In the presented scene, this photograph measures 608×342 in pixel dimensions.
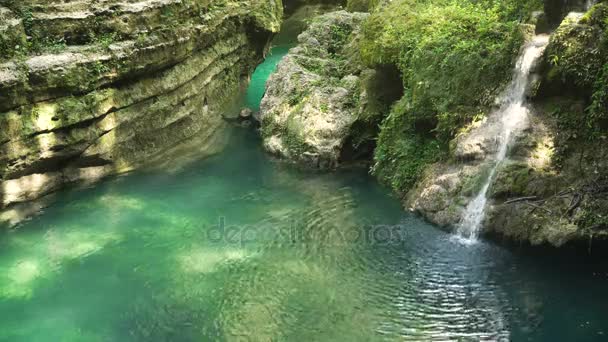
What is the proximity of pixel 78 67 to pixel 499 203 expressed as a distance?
29.0 ft

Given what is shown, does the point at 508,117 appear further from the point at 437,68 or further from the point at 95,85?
the point at 95,85

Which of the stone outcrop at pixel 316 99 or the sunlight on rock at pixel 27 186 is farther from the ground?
the stone outcrop at pixel 316 99

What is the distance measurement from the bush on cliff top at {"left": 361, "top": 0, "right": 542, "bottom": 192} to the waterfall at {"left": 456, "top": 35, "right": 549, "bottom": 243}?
220mm

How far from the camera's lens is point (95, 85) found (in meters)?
12.9

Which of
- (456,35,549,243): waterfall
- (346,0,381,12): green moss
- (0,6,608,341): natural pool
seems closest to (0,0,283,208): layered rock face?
(0,6,608,341): natural pool

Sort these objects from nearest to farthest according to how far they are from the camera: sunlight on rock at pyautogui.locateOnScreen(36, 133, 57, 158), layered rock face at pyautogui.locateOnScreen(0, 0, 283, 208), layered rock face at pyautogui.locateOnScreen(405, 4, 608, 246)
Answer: layered rock face at pyautogui.locateOnScreen(405, 4, 608, 246) → layered rock face at pyautogui.locateOnScreen(0, 0, 283, 208) → sunlight on rock at pyautogui.locateOnScreen(36, 133, 57, 158)

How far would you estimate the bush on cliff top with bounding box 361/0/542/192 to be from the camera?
11.6 meters

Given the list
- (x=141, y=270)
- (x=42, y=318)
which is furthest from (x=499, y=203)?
(x=42, y=318)

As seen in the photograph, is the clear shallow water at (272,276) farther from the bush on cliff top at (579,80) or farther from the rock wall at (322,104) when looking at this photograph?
the bush on cliff top at (579,80)

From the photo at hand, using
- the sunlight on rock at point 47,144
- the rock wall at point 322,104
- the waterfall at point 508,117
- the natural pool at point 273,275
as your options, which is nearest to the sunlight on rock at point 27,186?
the natural pool at point 273,275

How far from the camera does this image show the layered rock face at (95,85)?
11.7 meters

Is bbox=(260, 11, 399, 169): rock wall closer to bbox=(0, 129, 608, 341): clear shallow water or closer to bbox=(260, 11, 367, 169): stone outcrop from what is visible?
bbox=(260, 11, 367, 169): stone outcrop

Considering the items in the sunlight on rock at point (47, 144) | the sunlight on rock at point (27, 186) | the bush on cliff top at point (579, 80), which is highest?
the bush on cliff top at point (579, 80)

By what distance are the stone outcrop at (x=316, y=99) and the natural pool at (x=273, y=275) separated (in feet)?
5.19
